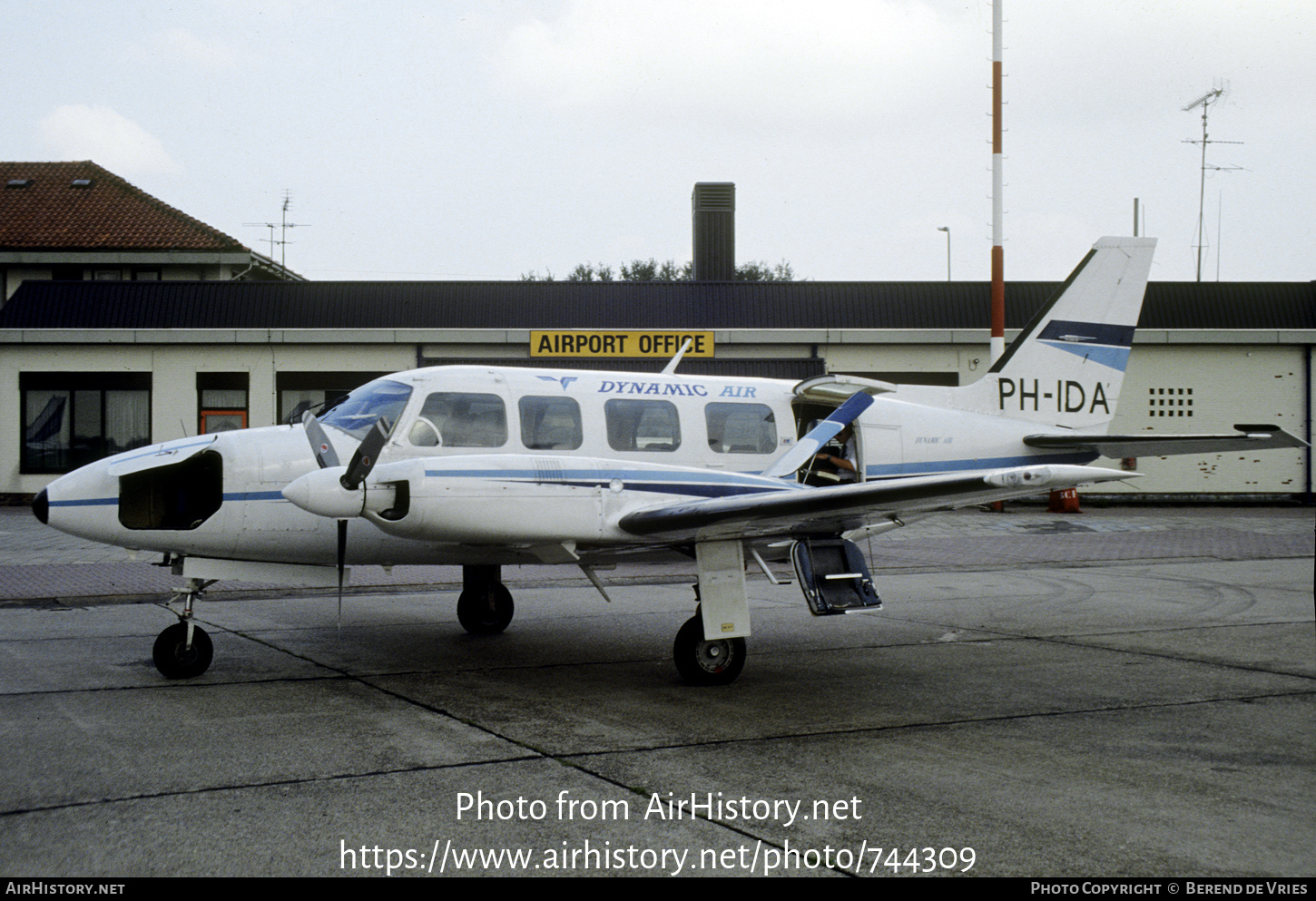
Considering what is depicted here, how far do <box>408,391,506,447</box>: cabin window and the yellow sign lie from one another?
60.1 feet

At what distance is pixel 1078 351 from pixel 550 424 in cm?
569

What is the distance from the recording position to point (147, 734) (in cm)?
620

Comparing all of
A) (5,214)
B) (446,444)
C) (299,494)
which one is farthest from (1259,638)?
(5,214)

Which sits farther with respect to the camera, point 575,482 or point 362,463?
point 575,482

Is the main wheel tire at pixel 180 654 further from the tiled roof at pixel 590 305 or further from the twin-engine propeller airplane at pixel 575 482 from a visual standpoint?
the tiled roof at pixel 590 305

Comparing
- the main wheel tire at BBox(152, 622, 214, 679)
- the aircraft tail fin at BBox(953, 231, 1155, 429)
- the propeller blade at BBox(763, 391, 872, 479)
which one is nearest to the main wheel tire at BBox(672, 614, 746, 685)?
the propeller blade at BBox(763, 391, 872, 479)

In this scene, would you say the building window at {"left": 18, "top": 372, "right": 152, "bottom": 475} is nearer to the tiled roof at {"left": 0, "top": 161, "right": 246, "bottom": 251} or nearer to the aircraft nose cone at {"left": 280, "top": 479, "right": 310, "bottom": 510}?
the tiled roof at {"left": 0, "top": 161, "right": 246, "bottom": 251}

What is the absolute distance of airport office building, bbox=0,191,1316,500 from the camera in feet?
87.8

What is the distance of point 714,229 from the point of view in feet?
98.6

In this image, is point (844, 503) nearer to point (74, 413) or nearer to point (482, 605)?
point (482, 605)

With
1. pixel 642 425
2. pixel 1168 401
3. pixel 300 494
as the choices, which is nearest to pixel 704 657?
pixel 642 425

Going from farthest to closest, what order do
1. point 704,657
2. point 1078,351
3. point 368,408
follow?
point 1078,351
point 368,408
point 704,657

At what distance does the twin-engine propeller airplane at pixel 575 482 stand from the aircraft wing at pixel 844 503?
19 mm

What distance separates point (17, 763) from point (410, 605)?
23.6ft
